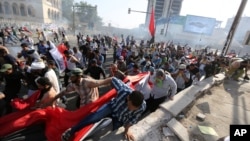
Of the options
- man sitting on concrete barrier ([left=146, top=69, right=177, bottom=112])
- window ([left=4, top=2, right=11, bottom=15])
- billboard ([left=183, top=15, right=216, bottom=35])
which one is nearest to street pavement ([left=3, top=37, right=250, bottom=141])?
man sitting on concrete barrier ([left=146, top=69, right=177, bottom=112])

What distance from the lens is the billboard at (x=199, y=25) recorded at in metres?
56.0

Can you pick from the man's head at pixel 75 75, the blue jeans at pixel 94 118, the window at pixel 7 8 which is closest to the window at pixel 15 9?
the window at pixel 7 8

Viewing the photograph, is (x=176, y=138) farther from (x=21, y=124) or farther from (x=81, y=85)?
(x=21, y=124)

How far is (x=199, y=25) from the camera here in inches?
2263

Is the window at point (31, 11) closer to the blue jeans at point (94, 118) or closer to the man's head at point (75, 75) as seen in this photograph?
the man's head at point (75, 75)

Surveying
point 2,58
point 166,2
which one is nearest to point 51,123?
point 2,58

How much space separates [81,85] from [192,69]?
17.0 ft

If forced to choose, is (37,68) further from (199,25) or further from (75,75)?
(199,25)

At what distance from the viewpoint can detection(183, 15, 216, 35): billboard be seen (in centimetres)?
Answer: 5600

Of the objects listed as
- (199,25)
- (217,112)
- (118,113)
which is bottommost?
(217,112)

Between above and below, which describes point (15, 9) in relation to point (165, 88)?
above

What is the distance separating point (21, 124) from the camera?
2986mm

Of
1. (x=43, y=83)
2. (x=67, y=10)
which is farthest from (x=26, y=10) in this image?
(x=43, y=83)

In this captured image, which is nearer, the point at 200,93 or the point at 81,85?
the point at 81,85
